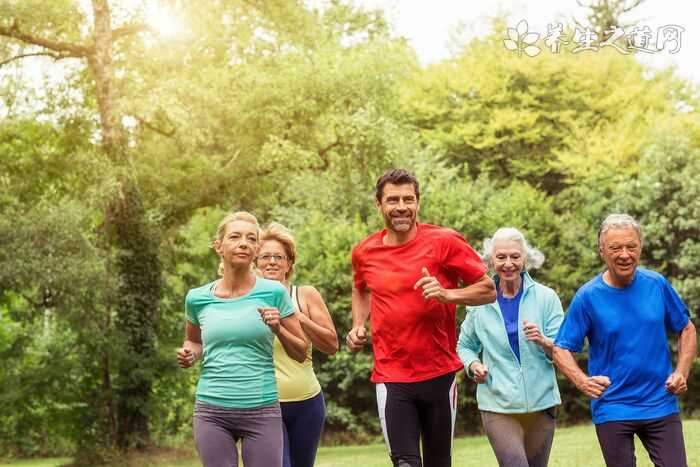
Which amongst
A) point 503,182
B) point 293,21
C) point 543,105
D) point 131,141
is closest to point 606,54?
point 543,105

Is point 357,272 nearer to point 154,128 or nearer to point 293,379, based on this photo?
point 293,379

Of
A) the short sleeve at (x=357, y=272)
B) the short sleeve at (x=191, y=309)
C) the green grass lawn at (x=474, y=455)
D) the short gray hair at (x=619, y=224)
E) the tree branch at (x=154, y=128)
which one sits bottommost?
the green grass lawn at (x=474, y=455)

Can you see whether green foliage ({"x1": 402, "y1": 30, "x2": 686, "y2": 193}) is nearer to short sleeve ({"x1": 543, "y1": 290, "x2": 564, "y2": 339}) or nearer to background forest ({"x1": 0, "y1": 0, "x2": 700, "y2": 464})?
background forest ({"x1": 0, "y1": 0, "x2": 700, "y2": 464})

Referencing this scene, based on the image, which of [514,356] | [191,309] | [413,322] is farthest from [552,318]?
[191,309]

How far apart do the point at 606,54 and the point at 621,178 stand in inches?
322

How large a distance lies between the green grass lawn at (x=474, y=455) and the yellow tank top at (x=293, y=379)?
841cm

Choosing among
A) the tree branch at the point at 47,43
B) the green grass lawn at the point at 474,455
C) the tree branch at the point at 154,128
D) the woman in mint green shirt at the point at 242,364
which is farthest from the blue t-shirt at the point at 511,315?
the tree branch at the point at 154,128

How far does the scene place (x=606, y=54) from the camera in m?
34.5

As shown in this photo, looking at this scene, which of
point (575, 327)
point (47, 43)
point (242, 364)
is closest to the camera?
point (242, 364)

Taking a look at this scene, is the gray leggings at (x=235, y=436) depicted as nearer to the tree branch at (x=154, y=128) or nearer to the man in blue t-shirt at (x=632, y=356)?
the man in blue t-shirt at (x=632, y=356)

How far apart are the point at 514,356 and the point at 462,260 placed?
37.6 inches

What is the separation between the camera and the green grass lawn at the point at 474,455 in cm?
1538

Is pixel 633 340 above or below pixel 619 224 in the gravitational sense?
below

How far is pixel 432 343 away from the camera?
19.8 ft
